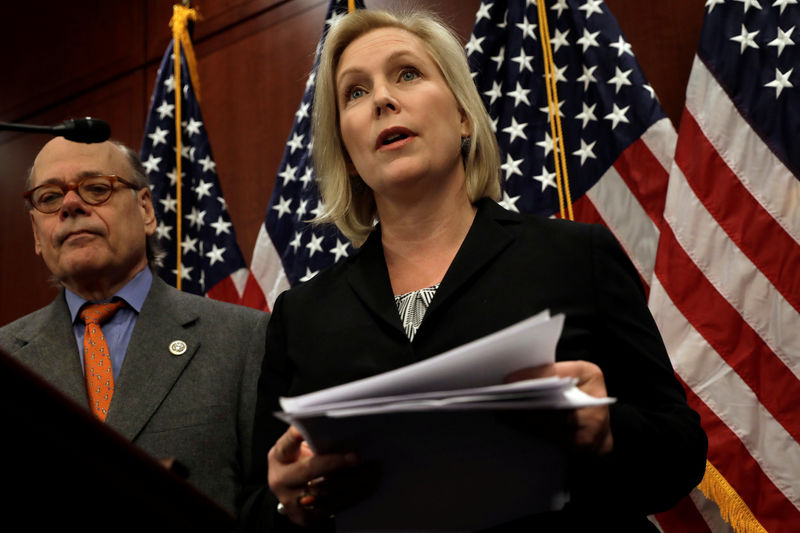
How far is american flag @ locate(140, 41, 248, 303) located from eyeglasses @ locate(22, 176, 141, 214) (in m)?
0.98

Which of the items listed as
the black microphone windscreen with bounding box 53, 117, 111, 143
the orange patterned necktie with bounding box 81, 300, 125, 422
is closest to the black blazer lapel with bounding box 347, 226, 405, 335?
the black microphone windscreen with bounding box 53, 117, 111, 143

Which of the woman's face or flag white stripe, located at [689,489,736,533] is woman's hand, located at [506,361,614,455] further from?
flag white stripe, located at [689,489,736,533]

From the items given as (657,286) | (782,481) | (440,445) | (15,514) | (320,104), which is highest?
(320,104)

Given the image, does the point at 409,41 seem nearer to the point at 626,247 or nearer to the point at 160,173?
the point at 626,247

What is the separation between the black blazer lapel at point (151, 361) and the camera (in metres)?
1.87

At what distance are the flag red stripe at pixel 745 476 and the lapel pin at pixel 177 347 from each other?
4.30 feet

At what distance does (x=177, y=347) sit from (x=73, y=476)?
1.30 m

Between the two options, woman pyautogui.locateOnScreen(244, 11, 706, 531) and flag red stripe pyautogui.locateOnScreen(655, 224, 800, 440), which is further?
flag red stripe pyautogui.locateOnScreen(655, 224, 800, 440)

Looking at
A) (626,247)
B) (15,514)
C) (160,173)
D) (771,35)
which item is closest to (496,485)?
(15,514)

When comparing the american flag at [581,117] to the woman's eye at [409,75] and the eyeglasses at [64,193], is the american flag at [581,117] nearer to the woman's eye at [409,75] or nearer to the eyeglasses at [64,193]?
the woman's eye at [409,75]

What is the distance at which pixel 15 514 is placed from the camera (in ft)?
2.44

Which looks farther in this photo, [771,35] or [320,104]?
[771,35]

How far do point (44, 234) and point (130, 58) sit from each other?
84.1 inches

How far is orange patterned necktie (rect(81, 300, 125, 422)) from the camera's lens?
1951mm
